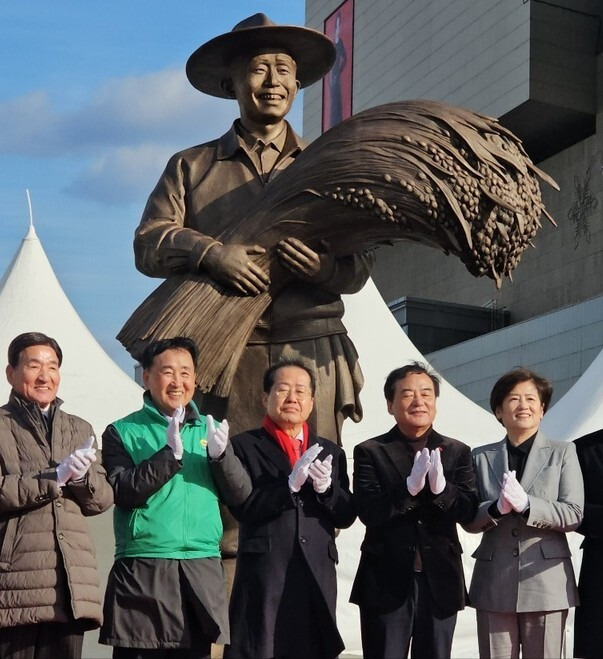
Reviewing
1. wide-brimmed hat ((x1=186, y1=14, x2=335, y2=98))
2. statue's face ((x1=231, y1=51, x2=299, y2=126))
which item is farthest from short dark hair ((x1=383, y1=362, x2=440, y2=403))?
wide-brimmed hat ((x1=186, y1=14, x2=335, y2=98))

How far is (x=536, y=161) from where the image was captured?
29125 millimetres

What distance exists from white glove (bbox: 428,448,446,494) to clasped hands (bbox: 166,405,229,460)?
616mm

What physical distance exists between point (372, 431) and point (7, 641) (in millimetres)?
5188

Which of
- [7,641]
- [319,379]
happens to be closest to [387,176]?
[319,379]

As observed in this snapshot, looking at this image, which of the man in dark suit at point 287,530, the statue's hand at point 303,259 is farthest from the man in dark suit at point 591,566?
the statue's hand at point 303,259

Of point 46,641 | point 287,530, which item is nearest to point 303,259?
point 287,530

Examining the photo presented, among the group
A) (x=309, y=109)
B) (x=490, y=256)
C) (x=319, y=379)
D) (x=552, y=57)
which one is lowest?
(x=319, y=379)

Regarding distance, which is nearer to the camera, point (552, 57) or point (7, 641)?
point (7, 641)

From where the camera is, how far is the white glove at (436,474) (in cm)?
362

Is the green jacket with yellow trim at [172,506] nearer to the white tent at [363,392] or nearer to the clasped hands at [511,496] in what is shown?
the clasped hands at [511,496]

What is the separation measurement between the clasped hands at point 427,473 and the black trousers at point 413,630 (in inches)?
11.6

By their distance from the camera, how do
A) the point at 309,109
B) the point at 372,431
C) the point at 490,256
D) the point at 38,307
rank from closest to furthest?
1. the point at 490,256
2. the point at 372,431
3. the point at 38,307
4. the point at 309,109

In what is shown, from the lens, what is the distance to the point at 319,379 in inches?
152

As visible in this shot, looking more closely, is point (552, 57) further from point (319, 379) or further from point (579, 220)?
point (319, 379)
